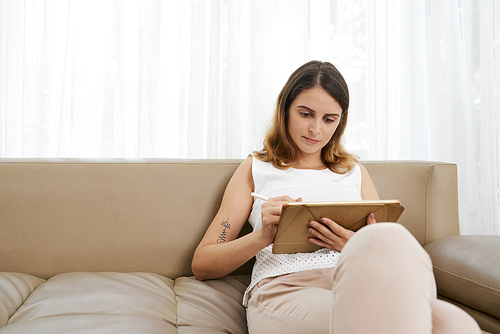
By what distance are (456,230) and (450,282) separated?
32cm

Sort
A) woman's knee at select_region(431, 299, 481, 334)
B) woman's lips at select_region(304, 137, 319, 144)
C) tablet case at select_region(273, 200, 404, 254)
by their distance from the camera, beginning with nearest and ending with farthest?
woman's knee at select_region(431, 299, 481, 334) < tablet case at select_region(273, 200, 404, 254) < woman's lips at select_region(304, 137, 319, 144)

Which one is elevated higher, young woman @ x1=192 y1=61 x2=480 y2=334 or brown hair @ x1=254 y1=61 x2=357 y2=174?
brown hair @ x1=254 y1=61 x2=357 y2=174

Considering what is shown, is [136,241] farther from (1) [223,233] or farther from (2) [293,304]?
(2) [293,304]

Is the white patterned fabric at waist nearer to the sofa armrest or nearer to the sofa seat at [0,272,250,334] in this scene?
the sofa seat at [0,272,250,334]

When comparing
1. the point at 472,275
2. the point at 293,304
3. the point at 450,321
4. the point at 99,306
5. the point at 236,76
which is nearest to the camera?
the point at 450,321

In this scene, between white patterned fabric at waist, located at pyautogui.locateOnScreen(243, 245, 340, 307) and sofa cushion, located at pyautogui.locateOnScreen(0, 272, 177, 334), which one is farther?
white patterned fabric at waist, located at pyautogui.locateOnScreen(243, 245, 340, 307)

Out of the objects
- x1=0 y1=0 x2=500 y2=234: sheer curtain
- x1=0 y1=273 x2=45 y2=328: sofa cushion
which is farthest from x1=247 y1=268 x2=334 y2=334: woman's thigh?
x1=0 y1=0 x2=500 y2=234: sheer curtain

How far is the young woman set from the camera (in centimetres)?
52

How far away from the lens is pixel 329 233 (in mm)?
859

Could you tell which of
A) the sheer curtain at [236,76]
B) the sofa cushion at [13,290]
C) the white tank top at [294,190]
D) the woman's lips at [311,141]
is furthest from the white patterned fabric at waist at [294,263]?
the sheer curtain at [236,76]

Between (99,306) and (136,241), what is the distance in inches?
11.6

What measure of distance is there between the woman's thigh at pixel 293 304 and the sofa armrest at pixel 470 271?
0.41m

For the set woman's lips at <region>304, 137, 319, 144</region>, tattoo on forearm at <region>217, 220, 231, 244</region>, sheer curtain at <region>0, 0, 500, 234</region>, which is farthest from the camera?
sheer curtain at <region>0, 0, 500, 234</region>

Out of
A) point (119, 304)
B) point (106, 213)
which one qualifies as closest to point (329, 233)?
point (119, 304)
